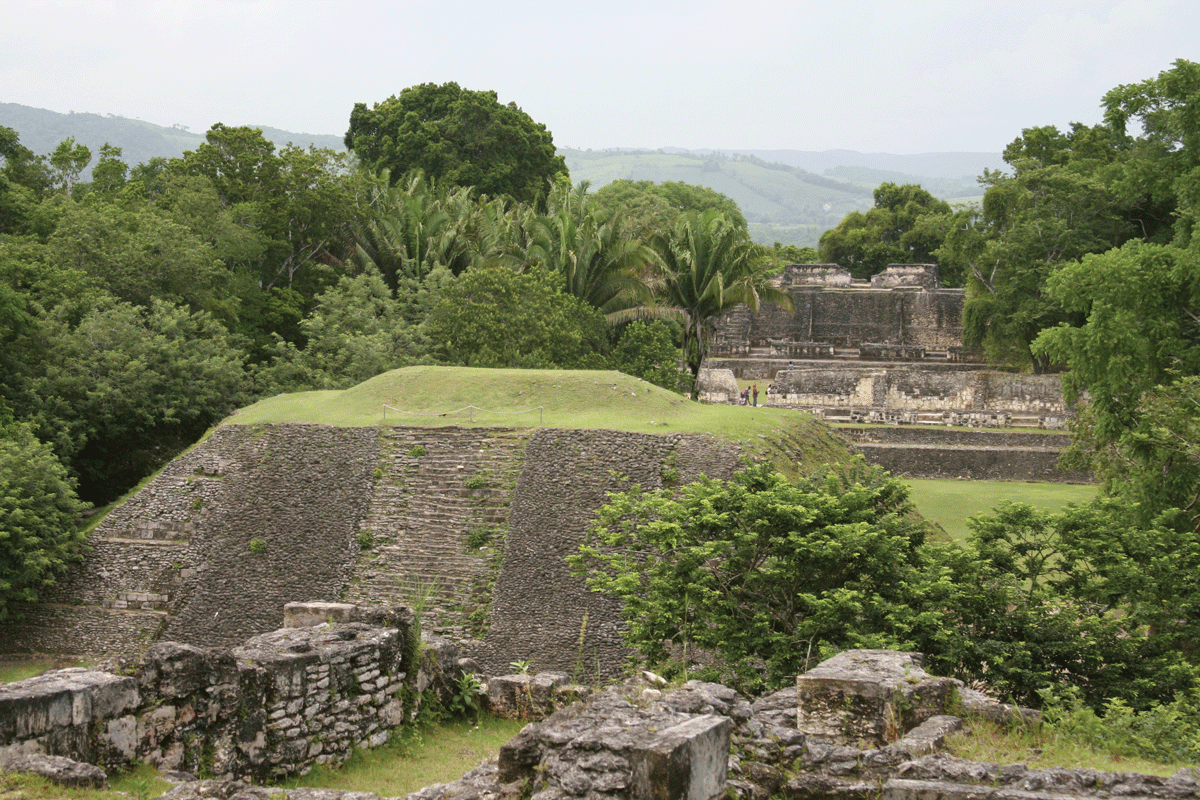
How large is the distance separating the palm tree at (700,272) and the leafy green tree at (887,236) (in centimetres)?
2961

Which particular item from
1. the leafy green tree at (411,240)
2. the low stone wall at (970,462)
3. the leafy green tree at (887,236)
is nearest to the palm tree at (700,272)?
the leafy green tree at (411,240)

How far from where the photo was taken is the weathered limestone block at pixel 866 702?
5.45 metres

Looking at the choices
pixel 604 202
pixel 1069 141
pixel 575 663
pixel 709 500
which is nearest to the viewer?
pixel 709 500

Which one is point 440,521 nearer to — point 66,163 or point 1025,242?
point 66,163

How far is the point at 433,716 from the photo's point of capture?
7562mm

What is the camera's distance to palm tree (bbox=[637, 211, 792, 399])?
71.2 ft

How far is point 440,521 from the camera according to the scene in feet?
45.1

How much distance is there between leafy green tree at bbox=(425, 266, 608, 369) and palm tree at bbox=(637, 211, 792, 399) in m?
2.74

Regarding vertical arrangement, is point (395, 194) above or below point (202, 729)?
above

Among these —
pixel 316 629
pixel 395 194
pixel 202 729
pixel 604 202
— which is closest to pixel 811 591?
pixel 316 629

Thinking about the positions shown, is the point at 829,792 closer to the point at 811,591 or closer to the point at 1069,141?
the point at 811,591

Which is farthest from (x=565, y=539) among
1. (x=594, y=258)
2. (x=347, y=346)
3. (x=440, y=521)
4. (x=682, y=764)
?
(x=594, y=258)

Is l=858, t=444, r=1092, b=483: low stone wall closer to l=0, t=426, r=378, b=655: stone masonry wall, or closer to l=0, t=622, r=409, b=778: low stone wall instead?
l=0, t=426, r=378, b=655: stone masonry wall

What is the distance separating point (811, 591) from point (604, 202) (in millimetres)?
47347
